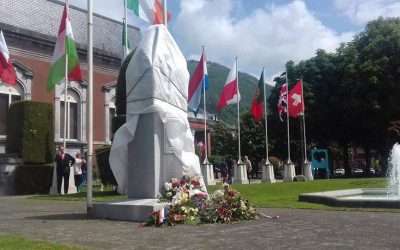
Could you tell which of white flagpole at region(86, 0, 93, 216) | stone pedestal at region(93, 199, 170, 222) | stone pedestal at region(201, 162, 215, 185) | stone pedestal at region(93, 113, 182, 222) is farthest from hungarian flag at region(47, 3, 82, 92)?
stone pedestal at region(93, 199, 170, 222)

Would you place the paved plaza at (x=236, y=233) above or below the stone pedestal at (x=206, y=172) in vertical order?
below

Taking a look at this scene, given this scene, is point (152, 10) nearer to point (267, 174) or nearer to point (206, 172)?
point (206, 172)

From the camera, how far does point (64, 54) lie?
68.4 feet

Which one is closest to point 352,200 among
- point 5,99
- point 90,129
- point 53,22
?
point 90,129

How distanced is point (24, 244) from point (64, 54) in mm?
15259

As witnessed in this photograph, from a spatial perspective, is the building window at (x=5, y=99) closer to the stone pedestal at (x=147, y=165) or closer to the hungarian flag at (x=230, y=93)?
the hungarian flag at (x=230, y=93)

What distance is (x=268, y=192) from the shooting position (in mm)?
19406

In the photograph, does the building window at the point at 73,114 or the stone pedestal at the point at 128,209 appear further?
the building window at the point at 73,114

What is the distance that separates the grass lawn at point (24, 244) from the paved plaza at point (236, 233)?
31cm

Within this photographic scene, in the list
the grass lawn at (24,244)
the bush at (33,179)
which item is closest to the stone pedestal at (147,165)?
the grass lawn at (24,244)

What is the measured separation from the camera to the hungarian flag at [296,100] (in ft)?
109

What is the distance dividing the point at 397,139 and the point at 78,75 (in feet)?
97.7

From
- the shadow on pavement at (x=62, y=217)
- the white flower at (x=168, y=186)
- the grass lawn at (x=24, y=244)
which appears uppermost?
the white flower at (x=168, y=186)

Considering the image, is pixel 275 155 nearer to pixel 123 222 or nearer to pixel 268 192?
pixel 268 192
